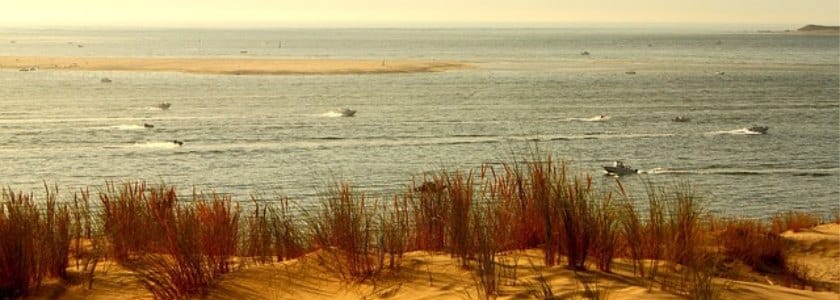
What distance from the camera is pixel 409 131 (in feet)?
158

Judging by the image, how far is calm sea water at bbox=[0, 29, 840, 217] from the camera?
3378 centimetres

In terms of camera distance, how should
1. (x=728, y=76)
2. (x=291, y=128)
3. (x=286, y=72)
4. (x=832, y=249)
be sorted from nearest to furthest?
(x=832, y=249) < (x=291, y=128) < (x=728, y=76) < (x=286, y=72)

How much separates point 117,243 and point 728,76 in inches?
3327

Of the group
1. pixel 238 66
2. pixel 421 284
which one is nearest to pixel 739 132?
pixel 421 284

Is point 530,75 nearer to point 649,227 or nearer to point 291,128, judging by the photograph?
point 291,128

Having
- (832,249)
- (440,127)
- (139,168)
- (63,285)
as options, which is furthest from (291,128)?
(63,285)

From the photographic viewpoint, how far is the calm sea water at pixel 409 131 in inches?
1330

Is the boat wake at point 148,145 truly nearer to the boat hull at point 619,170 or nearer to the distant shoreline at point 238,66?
the boat hull at point 619,170

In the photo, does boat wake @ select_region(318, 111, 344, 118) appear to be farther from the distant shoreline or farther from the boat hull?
the distant shoreline

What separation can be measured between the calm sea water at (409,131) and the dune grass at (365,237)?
4357 millimetres

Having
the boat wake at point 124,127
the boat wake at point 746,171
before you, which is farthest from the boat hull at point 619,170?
the boat wake at point 124,127

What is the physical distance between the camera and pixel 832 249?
15.2m

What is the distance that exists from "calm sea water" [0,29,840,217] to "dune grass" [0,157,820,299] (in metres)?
4.36

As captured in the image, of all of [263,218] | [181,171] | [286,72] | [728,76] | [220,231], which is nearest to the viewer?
[220,231]
